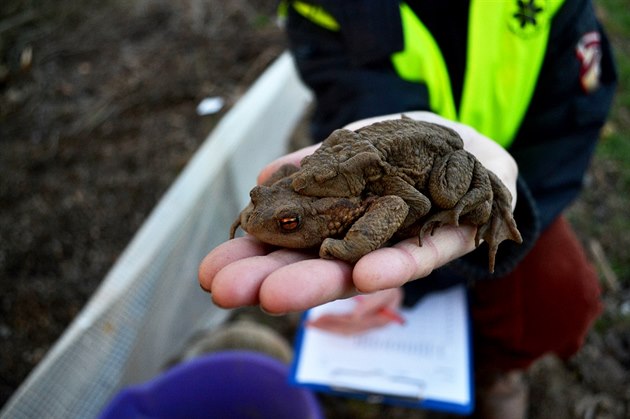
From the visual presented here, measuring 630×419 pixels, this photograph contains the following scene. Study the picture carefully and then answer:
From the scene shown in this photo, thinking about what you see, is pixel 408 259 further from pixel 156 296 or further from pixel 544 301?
pixel 156 296

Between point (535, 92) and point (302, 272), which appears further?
point (535, 92)

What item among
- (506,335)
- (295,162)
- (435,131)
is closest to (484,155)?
(435,131)

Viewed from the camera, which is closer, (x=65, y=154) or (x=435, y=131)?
(x=435, y=131)

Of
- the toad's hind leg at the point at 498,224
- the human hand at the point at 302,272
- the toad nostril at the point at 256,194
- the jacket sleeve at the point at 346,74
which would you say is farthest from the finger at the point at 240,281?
the jacket sleeve at the point at 346,74

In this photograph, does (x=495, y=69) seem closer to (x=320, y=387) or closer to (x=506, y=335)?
(x=506, y=335)

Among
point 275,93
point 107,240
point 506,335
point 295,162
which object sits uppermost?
point 295,162

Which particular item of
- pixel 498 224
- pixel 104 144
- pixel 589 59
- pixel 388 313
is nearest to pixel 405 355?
pixel 388 313
